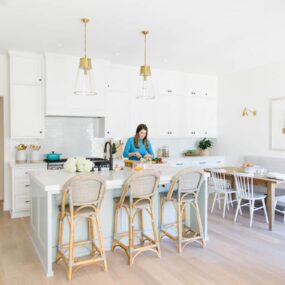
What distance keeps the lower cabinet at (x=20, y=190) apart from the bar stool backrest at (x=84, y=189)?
2285mm

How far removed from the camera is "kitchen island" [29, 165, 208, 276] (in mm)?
2943

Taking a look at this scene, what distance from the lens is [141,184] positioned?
3.16 meters

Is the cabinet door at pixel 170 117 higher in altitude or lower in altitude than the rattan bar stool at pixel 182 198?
higher

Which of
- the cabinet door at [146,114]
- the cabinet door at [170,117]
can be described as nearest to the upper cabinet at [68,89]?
the cabinet door at [146,114]

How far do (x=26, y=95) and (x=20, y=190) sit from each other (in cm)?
159

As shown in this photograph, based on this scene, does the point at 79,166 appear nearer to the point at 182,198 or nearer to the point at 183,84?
the point at 182,198

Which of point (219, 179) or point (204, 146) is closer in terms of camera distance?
point (219, 179)

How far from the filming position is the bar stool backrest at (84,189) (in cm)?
281

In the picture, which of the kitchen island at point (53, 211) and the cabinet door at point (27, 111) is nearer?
the kitchen island at point (53, 211)

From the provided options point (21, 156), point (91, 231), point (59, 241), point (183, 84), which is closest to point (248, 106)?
point (183, 84)

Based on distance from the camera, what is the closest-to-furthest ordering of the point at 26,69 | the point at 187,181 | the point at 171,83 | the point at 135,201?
the point at 135,201 → the point at 187,181 → the point at 26,69 → the point at 171,83

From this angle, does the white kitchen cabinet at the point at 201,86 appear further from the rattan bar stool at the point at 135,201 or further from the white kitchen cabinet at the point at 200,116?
the rattan bar stool at the point at 135,201

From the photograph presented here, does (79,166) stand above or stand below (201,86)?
below

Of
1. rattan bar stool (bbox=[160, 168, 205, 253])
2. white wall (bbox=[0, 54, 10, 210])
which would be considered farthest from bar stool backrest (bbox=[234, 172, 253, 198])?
white wall (bbox=[0, 54, 10, 210])
